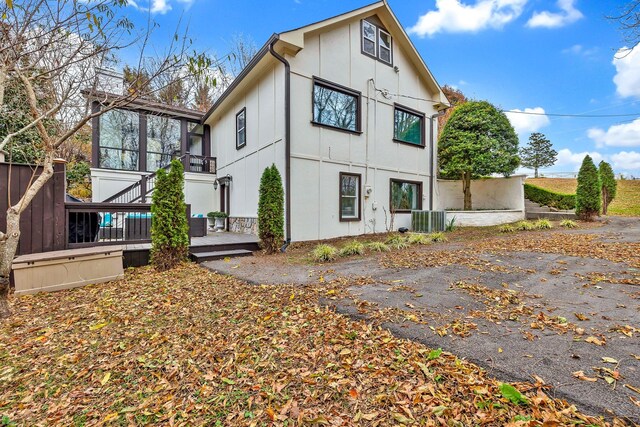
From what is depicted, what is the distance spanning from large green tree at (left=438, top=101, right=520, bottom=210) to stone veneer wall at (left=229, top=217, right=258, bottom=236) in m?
8.47

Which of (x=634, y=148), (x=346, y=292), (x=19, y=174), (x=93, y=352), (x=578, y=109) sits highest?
(x=578, y=109)

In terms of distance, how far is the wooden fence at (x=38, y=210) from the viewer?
4.95m

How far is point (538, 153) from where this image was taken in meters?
31.9

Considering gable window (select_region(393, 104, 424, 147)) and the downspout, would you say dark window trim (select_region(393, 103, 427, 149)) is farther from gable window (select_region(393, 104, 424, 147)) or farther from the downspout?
the downspout

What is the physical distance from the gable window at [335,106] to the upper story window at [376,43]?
1.79 meters

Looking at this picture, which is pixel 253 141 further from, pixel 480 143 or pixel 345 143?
pixel 480 143

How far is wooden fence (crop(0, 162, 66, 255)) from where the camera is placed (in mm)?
4945

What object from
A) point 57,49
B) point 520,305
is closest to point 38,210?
point 57,49

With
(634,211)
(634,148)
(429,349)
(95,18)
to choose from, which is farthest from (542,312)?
(634,211)

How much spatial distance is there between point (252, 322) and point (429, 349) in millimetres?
1856

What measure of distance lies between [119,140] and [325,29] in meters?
9.23

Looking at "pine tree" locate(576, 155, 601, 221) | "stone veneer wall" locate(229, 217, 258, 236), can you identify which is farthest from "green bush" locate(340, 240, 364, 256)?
"pine tree" locate(576, 155, 601, 221)

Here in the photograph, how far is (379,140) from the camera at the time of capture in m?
10.4

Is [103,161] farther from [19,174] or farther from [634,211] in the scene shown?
[634,211]
